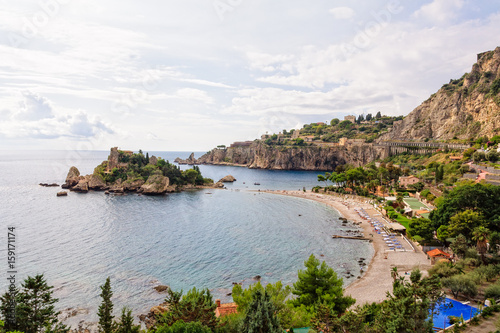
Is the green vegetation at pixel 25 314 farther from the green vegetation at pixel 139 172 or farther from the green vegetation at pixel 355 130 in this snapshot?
the green vegetation at pixel 355 130

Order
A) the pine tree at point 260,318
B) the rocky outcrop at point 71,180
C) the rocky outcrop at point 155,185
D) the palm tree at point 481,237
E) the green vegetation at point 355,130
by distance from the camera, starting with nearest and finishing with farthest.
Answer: the pine tree at point 260,318, the palm tree at point 481,237, the rocky outcrop at point 155,185, the rocky outcrop at point 71,180, the green vegetation at point 355,130

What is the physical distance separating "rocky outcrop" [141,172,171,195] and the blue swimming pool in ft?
244

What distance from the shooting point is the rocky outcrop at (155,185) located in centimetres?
8274

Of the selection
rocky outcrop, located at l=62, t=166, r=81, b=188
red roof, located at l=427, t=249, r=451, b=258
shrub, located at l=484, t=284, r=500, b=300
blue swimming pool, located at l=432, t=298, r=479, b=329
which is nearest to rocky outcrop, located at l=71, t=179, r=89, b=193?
rocky outcrop, located at l=62, t=166, r=81, b=188

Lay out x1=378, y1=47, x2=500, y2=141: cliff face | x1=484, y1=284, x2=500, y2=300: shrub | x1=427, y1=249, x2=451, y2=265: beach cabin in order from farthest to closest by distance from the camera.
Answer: x1=378, y1=47, x2=500, y2=141: cliff face → x1=427, y1=249, x2=451, y2=265: beach cabin → x1=484, y1=284, x2=500, y2=300: shrub

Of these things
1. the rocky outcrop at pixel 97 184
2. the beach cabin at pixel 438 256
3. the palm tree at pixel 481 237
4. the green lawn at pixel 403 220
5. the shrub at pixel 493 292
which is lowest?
the beach cabin at pixel 438 256

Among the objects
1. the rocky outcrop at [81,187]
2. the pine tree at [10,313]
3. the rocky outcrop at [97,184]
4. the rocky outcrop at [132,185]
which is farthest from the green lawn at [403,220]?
the rocky outcrop at [81,187]

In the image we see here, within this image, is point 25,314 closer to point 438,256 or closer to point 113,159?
point 438,256

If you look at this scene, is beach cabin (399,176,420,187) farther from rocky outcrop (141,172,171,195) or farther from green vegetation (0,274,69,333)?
green vegetation (0,274,69,333)

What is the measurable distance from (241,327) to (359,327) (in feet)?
19.7

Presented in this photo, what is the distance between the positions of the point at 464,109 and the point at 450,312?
349ft

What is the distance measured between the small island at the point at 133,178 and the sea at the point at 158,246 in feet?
50.7

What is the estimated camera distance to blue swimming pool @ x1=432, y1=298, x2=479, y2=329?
60.7 feet

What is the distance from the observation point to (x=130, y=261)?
33.8 metres
